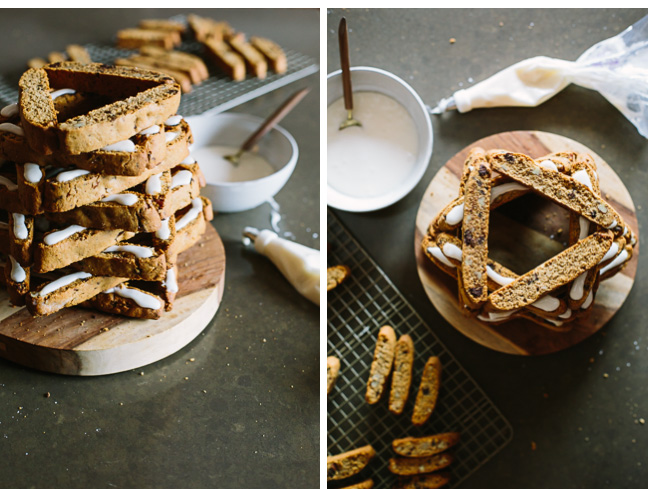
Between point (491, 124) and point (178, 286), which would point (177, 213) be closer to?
point (178, 286)

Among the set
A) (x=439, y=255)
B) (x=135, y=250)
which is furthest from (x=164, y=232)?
(x=439, y=255)

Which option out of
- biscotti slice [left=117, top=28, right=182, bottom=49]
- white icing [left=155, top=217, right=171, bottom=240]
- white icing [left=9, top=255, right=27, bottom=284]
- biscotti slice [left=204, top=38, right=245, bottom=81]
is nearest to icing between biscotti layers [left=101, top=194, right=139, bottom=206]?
white icing [left=155, top=217, right=171, bottom=240]

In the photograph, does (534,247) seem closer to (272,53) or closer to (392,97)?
(392,97)

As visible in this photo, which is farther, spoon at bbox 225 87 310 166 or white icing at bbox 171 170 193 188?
spoon at bbox 225 87 310 166

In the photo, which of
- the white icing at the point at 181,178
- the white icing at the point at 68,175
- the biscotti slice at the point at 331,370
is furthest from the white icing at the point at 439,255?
the white icing at the point at 68,175

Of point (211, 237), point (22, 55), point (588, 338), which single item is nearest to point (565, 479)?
point (588, 338)

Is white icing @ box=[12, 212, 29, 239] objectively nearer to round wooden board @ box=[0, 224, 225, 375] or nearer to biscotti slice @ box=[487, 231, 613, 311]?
round wooden board @ box=[0, 224, 225, 375]

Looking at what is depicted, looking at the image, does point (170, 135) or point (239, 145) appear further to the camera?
point (239, 145)
